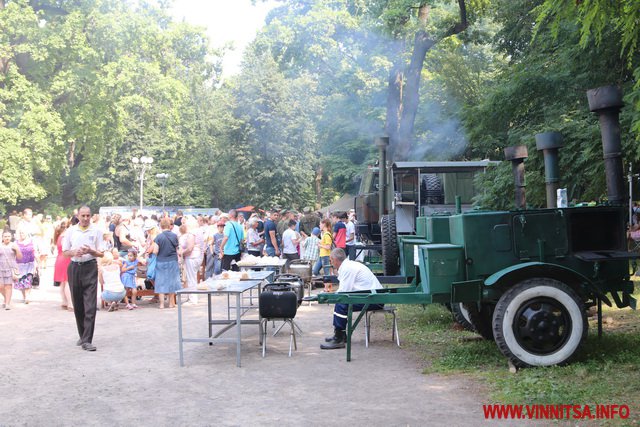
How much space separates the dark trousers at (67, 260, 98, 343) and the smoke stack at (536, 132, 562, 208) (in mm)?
6309

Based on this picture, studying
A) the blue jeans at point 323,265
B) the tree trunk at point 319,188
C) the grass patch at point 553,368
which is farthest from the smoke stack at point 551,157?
the tree trunk at point 319,188

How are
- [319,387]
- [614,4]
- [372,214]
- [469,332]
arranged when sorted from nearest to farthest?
[614,4] → [319,387] → [469,332] → [372,214]

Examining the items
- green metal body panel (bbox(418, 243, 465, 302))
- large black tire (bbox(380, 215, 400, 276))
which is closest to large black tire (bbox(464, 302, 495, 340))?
green metal body panel (bbox(418, 243, 465, 302))

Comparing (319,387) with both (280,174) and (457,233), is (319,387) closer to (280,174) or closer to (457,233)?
(457,233)

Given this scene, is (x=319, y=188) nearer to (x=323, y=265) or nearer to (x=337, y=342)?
(x=323, y=265)

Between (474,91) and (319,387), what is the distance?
30055mm

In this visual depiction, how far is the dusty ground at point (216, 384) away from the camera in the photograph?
20.3ft

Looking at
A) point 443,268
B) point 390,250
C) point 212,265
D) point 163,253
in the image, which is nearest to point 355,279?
point 443,268

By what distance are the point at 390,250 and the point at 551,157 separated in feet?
12.6

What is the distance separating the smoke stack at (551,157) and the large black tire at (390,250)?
3612mm

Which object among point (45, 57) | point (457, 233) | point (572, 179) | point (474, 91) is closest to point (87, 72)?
point (45, 57)

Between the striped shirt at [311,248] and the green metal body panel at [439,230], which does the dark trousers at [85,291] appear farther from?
the striped shirt at [311,248]

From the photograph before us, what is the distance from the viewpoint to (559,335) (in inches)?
296

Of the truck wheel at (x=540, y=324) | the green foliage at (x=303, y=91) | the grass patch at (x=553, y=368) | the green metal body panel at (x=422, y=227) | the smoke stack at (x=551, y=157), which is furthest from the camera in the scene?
the green foliage at (x=303, y=91)
